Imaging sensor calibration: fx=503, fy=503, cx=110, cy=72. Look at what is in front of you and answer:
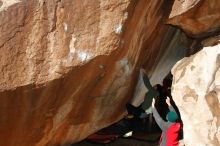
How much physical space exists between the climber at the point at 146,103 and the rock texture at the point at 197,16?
0.96 metres

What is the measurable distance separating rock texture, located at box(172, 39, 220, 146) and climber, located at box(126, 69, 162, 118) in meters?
0.72

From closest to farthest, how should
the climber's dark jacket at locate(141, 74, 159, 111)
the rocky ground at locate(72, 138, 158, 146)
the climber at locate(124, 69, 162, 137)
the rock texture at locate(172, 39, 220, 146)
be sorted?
the rock texture at locate(172, 39, 220, 146) → the climber's dark jacket at locate(141, 74, 159, 111) → the climber at locate(124, 69, 162, 137) → the rocky ground at locate(72, 138, 158, 146)

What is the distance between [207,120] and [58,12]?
7.05 feet

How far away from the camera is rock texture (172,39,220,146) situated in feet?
18.9

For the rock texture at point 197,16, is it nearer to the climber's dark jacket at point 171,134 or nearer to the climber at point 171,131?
the climber at point 171,131

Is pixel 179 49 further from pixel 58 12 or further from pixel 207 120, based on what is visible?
pixel 58 12

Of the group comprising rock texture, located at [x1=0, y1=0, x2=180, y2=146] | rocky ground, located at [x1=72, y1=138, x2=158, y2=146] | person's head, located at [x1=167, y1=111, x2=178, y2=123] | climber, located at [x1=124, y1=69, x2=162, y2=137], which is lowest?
rocky ground, located at [x1=72, y1=138, x2=158, y2=146]

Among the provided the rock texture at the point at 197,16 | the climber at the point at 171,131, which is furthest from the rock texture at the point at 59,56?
the climber at the point at 171,131

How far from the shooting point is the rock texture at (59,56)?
5.03 meters

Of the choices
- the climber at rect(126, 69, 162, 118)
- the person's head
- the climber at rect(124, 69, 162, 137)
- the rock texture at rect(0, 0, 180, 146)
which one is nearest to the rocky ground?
the climber at rect(124, 69, 162, 137)

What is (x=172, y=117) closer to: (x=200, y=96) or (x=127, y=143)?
(x=200, y=96)

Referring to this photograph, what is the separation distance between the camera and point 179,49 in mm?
7246

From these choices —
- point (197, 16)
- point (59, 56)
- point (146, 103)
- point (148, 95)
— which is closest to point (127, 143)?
point (146, 103)

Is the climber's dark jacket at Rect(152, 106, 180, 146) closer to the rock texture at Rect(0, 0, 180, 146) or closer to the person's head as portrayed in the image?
the person's head
